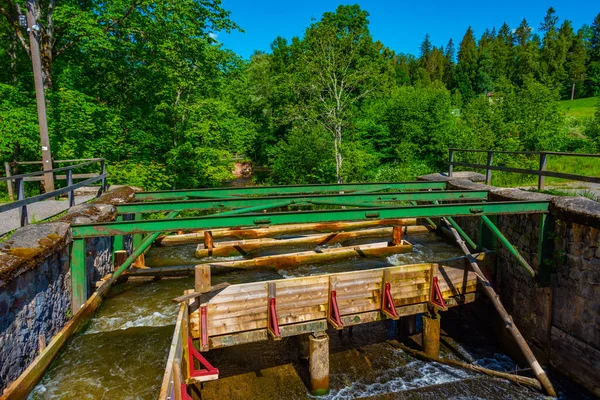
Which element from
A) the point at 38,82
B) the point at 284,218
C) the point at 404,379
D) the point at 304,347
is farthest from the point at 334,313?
the point at 38,82

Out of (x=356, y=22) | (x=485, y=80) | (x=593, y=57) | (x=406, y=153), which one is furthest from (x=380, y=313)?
(x=593, y=57)

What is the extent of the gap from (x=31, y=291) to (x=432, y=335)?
763 centimetres

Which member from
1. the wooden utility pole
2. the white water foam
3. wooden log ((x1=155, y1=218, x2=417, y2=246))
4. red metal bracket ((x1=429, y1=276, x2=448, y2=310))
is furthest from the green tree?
the wooden utility pole

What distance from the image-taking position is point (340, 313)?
822 cm

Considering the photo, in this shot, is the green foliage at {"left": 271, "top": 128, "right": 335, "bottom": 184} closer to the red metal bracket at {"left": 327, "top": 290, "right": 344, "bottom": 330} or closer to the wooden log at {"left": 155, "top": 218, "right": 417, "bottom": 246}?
the wooden log at {"left": 155, "top": 218, "right": 417, "bottom": 246}

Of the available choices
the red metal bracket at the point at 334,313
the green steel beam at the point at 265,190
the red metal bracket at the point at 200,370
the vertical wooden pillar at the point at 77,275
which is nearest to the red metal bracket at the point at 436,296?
the red metal bracket at the point at 334,313

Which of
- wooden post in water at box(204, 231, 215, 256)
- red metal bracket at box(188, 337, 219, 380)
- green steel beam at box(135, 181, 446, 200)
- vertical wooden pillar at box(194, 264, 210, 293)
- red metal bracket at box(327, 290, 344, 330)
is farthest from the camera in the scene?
wooden post in water at box(204, 231, 215, 256)

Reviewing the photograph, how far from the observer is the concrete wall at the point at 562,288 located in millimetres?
7398

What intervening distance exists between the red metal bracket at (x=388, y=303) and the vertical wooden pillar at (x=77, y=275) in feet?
18.8

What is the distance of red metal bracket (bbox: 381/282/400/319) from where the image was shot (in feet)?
26.9

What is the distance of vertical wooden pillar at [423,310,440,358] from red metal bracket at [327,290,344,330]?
7.30 feet

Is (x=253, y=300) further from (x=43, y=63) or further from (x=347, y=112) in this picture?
(x=347, y=112)

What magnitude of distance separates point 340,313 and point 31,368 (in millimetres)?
5333

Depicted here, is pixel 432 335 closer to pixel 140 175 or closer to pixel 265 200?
pixel 265 200
